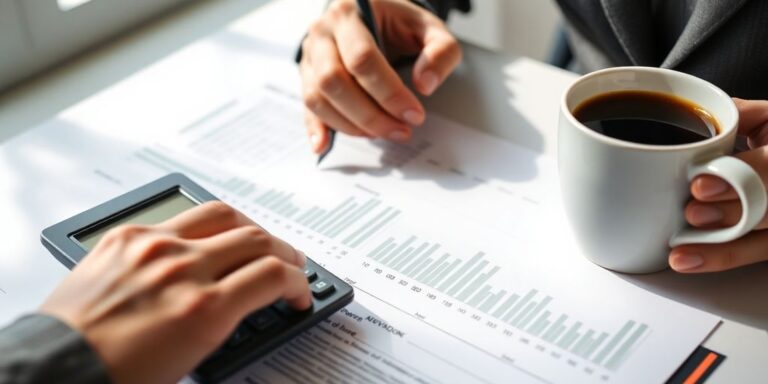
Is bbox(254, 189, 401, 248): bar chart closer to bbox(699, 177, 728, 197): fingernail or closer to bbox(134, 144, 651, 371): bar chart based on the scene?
bbox(134, 144, 651, 371): bar chart

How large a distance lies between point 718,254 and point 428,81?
0.95 feet

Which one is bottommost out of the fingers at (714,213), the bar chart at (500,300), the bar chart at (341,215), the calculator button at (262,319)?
the bar chart at (500,300)

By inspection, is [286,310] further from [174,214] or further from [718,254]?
[718,254]

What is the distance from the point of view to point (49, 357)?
1.40ft

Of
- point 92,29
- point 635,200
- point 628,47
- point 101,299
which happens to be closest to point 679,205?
point 635,200

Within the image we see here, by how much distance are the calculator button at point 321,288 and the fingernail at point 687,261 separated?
217mm

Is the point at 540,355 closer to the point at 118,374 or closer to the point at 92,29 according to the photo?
Answer: the point at 118,374

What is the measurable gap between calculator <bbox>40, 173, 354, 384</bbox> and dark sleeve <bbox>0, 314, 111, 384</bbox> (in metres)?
0.06

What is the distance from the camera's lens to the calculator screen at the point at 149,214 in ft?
1.86

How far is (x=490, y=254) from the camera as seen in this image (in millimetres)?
583

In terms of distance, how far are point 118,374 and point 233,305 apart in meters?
0.07

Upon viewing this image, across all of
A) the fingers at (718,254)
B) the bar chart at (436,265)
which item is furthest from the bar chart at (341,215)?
the fingers at (718,254)

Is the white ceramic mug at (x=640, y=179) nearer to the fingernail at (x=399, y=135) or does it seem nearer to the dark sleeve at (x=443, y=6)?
the fingernail at (x=399, y=135)

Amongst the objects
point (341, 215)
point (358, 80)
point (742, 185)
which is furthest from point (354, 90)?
point (742, 185)
